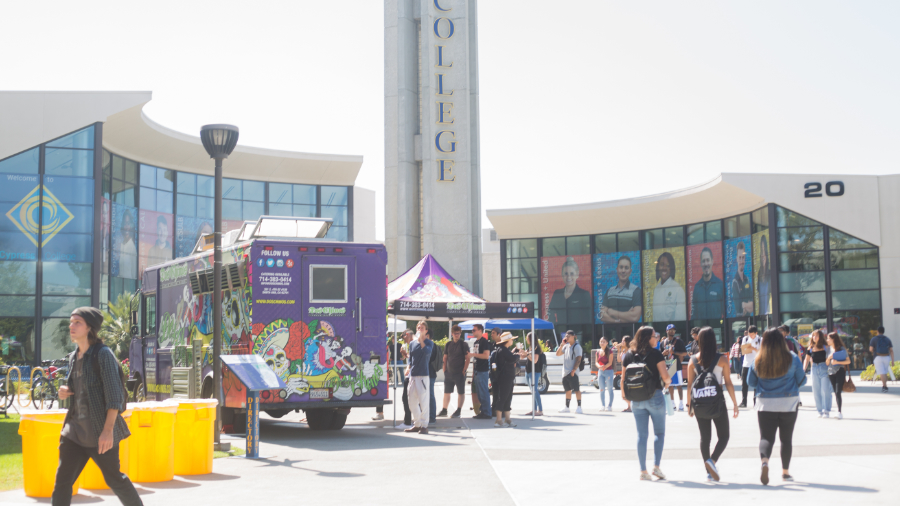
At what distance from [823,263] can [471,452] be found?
28640 millimetres

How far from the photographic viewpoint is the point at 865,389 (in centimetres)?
2466

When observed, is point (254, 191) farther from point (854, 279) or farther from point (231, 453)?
point (231, 453)

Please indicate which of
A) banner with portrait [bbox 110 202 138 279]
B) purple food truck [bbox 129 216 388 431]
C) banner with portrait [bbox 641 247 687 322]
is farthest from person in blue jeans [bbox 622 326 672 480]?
banner with portrait [bbox 641 247 687 322]

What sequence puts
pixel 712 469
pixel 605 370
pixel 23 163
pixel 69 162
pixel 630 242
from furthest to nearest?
1. pixel 630 242
2. pixel 69 162
3. pixel 23 163
4. pixel 605 370
5. pixel 712 469

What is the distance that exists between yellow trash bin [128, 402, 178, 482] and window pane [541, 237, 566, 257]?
1609 inches

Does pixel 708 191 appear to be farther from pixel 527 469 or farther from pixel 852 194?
pixel 527 469

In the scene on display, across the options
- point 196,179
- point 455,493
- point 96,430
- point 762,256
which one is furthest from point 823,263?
point 96,430

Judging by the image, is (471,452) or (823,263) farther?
(823,263)

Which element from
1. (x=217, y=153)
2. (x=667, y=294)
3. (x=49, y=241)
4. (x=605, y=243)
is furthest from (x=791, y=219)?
(x=217, y=153)

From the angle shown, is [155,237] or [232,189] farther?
[232,189]

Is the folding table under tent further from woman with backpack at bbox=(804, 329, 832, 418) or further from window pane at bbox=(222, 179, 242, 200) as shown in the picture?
window pane at bbox=(222, 179, 242, 200)

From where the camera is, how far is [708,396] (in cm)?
899

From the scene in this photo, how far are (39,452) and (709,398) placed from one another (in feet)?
21.3

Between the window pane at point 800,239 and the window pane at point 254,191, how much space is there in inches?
930
